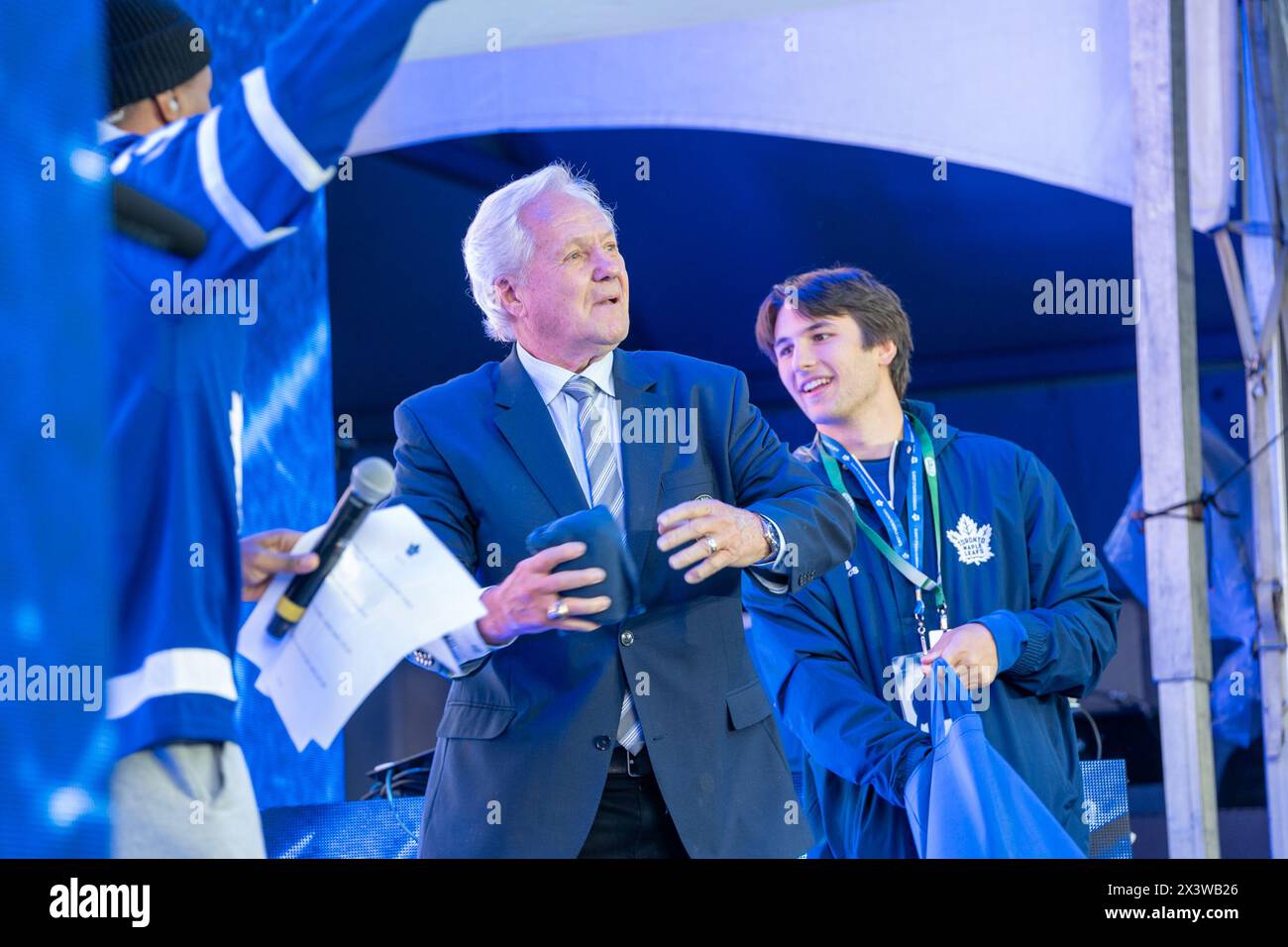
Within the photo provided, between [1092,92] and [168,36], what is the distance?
77.0 inches

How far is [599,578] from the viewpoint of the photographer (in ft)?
7.23

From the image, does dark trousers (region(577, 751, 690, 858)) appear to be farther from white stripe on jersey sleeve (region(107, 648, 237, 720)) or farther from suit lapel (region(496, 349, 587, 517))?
white stripe on jersey sleeve (region(107, 648, 237, 720))

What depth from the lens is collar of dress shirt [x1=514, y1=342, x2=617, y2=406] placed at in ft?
8.09

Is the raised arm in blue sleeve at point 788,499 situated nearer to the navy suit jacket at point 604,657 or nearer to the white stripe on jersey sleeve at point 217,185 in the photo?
the navy suit jacket at point 604,657

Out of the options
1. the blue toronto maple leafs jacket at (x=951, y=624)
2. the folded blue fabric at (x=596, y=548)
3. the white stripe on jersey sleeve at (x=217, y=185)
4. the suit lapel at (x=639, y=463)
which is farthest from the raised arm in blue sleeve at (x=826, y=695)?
the white stripe on jersey sleeve at (x=217, y=185)

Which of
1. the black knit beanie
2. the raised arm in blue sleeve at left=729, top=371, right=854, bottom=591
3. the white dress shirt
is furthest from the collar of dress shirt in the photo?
the black knit beanie

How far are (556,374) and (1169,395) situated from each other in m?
1.43

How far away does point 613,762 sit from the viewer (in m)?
2.32

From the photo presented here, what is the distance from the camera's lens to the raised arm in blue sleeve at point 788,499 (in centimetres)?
233

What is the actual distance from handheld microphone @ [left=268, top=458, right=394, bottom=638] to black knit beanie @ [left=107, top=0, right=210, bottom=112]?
567 millimetres
